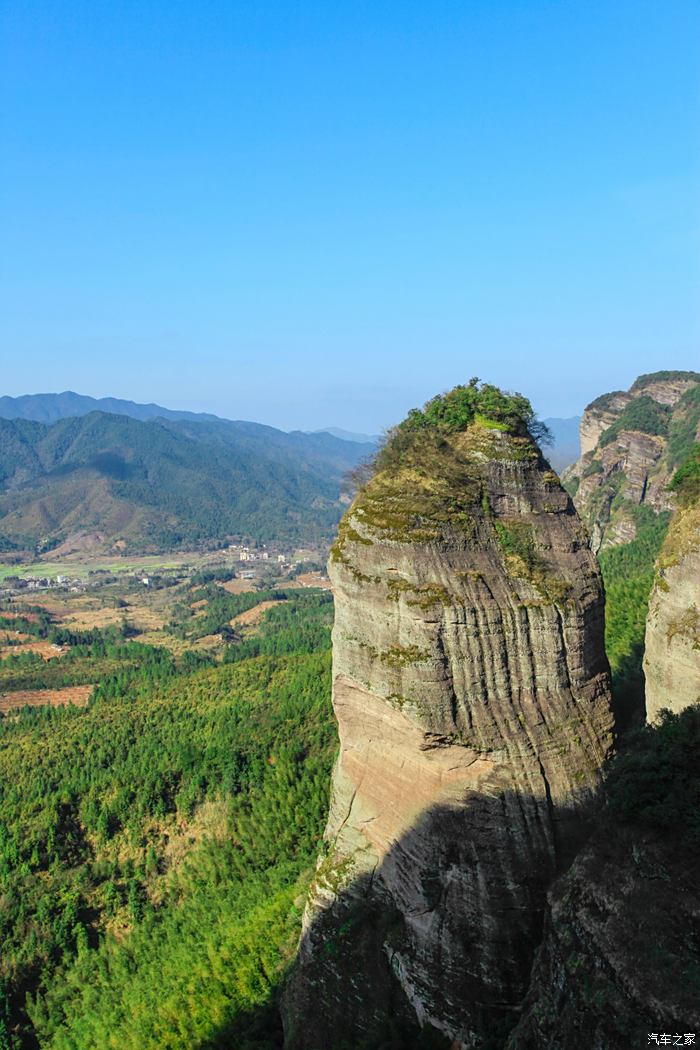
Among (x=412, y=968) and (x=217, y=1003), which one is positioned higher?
(x=412, y=968)

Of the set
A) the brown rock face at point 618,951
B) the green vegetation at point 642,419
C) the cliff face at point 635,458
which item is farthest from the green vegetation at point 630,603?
the green vegetation at point 642,419

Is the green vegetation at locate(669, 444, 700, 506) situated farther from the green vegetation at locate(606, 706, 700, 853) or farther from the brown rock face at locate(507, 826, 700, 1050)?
the brown rock face at locate(507, 826, 700, 1050)

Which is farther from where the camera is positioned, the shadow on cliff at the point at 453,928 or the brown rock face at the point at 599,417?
the brown rock face at the point at 599,417

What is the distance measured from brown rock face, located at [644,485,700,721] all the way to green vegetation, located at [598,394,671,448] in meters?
85.5

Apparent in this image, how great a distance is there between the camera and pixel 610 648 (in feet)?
123

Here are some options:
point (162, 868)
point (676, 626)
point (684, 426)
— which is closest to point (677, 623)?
point (676, 626)

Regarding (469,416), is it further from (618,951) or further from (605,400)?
(605,400)

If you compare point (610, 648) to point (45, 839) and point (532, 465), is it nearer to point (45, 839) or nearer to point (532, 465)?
point (532, 465)

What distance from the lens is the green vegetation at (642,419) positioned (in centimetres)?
9962

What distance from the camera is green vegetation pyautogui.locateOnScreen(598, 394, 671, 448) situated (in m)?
99.6

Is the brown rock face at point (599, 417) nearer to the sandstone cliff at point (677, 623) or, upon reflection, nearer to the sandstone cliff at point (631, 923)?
the sandstone cliff at point (677, 623)

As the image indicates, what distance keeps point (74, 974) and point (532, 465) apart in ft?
103

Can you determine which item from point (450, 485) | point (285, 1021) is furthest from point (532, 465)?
point (285, 1021)

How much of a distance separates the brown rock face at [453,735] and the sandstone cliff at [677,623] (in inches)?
67.0
